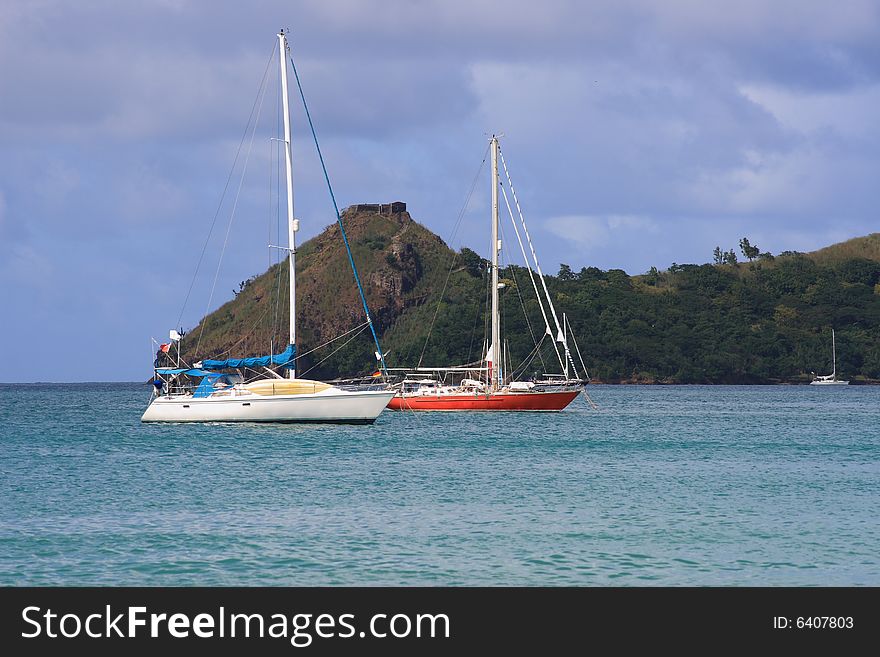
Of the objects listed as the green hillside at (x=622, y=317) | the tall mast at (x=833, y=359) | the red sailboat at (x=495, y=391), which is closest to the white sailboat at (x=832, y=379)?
the tall mast at (x=833, y=359)

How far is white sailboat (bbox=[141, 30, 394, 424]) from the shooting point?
39.7m

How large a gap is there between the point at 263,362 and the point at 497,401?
1639cm

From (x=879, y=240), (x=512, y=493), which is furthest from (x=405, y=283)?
(x=512, y=493)

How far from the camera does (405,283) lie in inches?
7313

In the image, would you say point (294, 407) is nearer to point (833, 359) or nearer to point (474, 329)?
point (474, 329)

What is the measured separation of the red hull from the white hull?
13.8 meters

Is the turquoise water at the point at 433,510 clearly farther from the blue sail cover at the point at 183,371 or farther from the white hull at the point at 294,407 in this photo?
the blue sail cover at the point at 183,371

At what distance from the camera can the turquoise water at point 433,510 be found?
16.7 meters

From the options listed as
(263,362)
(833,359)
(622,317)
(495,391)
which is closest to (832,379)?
(833,359)

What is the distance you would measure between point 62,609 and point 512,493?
13029 millimetres

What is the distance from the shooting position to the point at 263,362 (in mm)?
41188

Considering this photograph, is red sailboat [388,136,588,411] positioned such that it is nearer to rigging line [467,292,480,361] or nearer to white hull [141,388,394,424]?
white hull [141,388,394,424]

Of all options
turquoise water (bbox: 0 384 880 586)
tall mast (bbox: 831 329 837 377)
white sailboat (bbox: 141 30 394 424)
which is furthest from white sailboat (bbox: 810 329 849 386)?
white sailboat (bbox: 141 30 394 424)

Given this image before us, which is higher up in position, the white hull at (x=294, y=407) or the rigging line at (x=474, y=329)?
the rigging line at (x=474, y=329)
